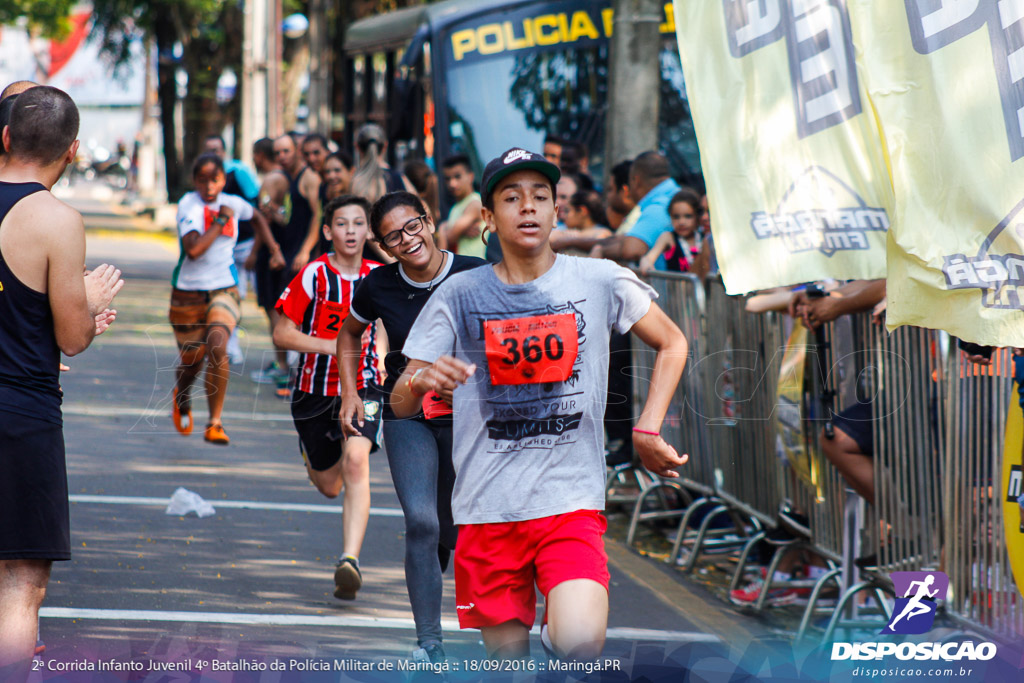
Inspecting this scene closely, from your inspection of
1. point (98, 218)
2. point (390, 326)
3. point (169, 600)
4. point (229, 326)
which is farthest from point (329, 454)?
point (98, 218)

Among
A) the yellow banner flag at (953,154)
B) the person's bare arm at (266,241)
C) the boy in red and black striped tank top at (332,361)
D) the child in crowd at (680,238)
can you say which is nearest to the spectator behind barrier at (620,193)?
the child in crowd at (680,238)

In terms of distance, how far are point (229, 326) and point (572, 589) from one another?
5.66m

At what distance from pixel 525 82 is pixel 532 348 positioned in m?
9.75

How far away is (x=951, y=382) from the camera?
16.6ft

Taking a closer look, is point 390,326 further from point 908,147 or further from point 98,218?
point 98,218

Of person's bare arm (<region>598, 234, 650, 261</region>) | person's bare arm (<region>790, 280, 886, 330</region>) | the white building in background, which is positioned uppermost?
the white building in background

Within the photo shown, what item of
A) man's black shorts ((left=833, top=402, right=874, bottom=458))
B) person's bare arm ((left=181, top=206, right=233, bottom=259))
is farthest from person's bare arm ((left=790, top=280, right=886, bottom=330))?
person's bare arm ((left=181, top=206, right=233, bottom=259))

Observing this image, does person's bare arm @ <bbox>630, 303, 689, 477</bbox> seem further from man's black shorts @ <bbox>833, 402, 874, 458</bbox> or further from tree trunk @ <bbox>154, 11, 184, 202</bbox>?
tree trunk @ <bbox>154, 11, 184, 202</bbox>

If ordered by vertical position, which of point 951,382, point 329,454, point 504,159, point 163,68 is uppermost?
point 163,68

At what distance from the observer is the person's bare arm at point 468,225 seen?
1069 centimetres

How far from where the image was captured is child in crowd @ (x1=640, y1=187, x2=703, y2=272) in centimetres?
879

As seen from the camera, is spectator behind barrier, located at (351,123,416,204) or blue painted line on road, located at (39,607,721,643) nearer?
blue painted line on road, located at (39,607,721,643)

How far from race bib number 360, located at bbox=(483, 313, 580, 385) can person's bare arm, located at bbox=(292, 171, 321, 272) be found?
27.7ft

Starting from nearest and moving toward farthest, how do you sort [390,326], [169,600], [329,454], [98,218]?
[390,326], [169,600], [329,454], [98,218]
